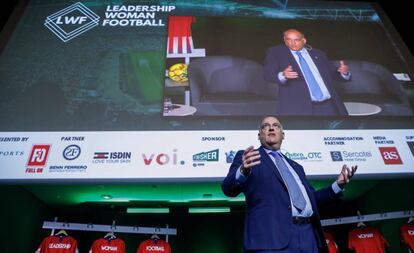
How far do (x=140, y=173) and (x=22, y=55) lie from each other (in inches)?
74.2

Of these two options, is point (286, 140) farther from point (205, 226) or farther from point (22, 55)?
point (22, 55)

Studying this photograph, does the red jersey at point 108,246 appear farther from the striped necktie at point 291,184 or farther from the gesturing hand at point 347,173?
the gesturing hand at point 347,173

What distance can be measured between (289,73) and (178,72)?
1.04m

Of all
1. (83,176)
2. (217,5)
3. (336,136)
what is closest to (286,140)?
(336,136)

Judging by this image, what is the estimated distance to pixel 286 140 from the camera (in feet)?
9.20

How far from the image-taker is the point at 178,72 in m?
3.14

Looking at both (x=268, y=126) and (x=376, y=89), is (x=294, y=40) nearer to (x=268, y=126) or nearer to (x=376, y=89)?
(x=376, y=89)

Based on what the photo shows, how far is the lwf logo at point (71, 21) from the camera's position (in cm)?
356

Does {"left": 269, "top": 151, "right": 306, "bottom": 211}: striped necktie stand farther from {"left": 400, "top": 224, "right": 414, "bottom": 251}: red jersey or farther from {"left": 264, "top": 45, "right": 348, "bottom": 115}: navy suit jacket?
{"left": 400, "top": 224, "right": 414, "bottom": 251}: red jersey

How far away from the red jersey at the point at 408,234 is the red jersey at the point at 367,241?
188mm

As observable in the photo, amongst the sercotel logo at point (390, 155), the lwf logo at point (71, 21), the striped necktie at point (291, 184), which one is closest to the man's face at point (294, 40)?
the sercotel logo at point (390, 155)

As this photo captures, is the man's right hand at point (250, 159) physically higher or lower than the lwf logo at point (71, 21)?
lower

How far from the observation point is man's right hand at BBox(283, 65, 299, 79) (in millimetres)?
3154

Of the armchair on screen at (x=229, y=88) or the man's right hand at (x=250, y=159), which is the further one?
the armchair on screen at (x=229, y=88)
